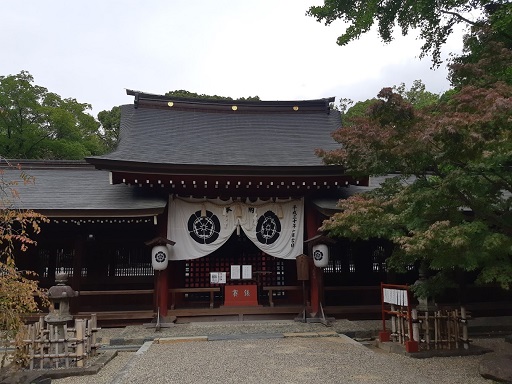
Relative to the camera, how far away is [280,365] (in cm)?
675

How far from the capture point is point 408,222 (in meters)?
6.57

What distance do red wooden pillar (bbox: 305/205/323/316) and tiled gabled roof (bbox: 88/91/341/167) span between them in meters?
1.40

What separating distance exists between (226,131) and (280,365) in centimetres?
964

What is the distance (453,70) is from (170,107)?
1098 centimetres

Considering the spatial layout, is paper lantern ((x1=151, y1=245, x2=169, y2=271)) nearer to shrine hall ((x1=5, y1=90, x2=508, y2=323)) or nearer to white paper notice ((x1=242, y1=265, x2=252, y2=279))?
shrine hall ((x1=5, y1=90, x2=508, y2=323))

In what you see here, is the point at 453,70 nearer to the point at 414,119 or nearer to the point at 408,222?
the point at 414,119

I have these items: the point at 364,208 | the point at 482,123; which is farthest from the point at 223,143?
the point at 482,123

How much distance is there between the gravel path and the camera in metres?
6.07

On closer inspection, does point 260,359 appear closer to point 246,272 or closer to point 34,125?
point 246,272

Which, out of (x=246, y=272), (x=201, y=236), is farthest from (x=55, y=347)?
(x=246, y=272)

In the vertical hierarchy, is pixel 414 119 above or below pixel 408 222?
above

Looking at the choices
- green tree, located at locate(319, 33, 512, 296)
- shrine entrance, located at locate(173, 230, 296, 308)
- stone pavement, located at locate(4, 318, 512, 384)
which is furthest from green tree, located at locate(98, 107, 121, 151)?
green tree, located at locate(319, 33, 512, 296)

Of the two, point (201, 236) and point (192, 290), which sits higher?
point (201, 236)

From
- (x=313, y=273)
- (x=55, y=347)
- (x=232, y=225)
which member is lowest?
(x=55, y=347)
